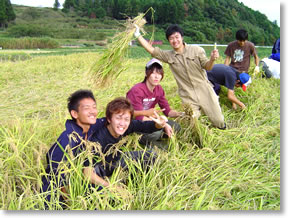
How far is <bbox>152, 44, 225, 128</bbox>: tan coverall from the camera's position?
10.0ft

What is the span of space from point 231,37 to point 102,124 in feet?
7.29

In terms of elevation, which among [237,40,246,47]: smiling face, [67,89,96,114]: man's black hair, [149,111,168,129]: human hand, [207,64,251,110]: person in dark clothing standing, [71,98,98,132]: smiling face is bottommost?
[149,111,168,129]: human hand

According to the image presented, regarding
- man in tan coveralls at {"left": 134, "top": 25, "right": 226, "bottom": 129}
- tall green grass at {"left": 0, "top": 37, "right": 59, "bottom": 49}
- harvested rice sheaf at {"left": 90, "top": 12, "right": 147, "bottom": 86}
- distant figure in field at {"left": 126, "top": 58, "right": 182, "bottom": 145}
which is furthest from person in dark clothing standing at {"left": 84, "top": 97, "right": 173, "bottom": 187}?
tall green grass at {"left": 0, "top": 37, "right": 59, "bottom": 49}

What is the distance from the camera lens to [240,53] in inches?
177

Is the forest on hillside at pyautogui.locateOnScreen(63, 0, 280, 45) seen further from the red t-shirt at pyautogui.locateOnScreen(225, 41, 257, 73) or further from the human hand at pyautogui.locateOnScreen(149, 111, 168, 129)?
the human hand at pyautogui.locateOnScreen(149, 111, 168, 129)

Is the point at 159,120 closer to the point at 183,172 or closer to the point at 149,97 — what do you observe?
the point at 183,172

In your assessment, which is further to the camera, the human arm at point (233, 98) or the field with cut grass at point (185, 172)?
the human arm at point (233, 98)

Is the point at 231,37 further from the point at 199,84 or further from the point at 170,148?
the point at 170,148

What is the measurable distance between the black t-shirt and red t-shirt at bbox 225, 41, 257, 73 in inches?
33.5

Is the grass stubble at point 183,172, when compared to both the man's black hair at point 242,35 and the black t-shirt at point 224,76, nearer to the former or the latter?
the black t-shirt at point 224,76

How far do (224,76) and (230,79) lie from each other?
3.4 inches

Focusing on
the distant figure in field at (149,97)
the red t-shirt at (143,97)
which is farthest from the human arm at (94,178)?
the red t-shirt at (143,97)

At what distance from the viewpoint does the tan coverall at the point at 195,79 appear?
10.0 ft

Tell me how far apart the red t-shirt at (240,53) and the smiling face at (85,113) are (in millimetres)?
3231
